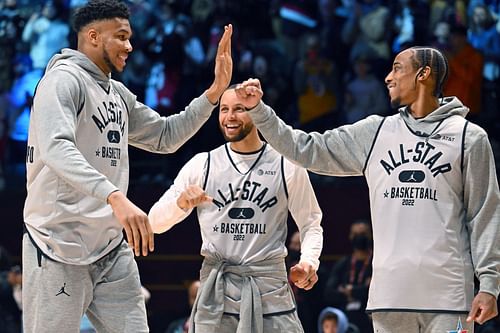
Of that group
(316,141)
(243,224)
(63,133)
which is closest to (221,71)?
(316,141)

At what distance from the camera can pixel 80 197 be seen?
5.04 m

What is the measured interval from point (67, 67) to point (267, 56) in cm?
723

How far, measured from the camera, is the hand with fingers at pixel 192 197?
5891 mm

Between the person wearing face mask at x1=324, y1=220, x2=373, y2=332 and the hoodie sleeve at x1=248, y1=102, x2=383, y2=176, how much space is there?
3.72 meters

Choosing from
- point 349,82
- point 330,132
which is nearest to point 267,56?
point 349,82

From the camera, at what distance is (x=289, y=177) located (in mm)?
6371

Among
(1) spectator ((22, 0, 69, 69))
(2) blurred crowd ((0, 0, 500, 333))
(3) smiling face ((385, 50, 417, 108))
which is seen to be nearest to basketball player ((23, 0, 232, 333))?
(3) smiling face ((385, 50, 417, 108))

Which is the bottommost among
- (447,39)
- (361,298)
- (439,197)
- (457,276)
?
(361,298)

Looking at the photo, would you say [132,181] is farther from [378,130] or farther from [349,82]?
[378,130]

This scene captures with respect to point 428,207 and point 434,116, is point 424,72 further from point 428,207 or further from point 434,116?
point 428,207

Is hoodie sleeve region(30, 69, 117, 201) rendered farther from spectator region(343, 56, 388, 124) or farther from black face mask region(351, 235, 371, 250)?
spectator region(343, 56, 388, 124)

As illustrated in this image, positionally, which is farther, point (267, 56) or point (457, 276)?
point (267, 56)

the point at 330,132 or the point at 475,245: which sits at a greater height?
the point at 330,132

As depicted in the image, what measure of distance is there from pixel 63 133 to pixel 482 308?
2.04 meters
